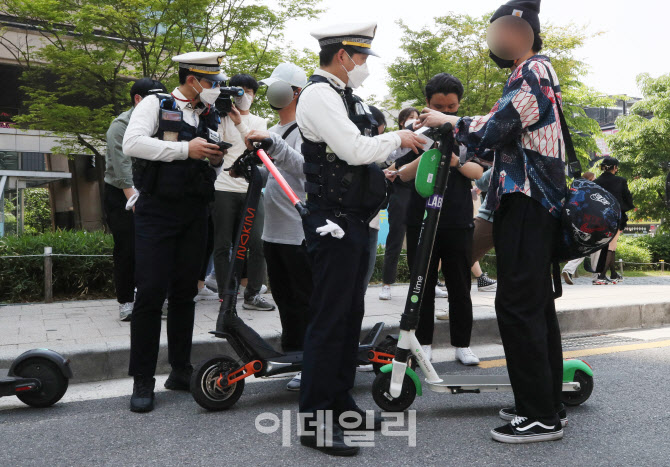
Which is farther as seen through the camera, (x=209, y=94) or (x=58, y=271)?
(x=58, y=271)

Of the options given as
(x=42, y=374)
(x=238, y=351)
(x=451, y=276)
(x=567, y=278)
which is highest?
(x=451, y=276)

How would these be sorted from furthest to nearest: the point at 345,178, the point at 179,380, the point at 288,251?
the point at 288,251
the point at 179,380
the point at 345,178

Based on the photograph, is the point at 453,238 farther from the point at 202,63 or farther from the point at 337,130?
the point at 202,63

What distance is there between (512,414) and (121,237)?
3650 mm

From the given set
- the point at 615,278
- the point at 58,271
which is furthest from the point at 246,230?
the point at 615,278

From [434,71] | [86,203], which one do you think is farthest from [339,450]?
[86,203]

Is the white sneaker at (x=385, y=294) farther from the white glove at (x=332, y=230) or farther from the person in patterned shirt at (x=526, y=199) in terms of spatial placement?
the white glove at (x=332, y=230)

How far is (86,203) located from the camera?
21.0 metres

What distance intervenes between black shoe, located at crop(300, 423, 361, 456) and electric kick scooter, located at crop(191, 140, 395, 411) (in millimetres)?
646

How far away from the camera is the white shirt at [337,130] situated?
2.66 meters

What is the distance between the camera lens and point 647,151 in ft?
92.5

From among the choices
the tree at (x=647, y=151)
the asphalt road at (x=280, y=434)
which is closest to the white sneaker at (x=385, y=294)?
the asphalt road at (x=280, y=434)

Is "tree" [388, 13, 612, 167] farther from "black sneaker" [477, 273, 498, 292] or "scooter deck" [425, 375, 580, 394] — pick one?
"scooter deck" [425, 375, 580, 394]

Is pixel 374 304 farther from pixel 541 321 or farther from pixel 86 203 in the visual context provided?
pixel 86 203
